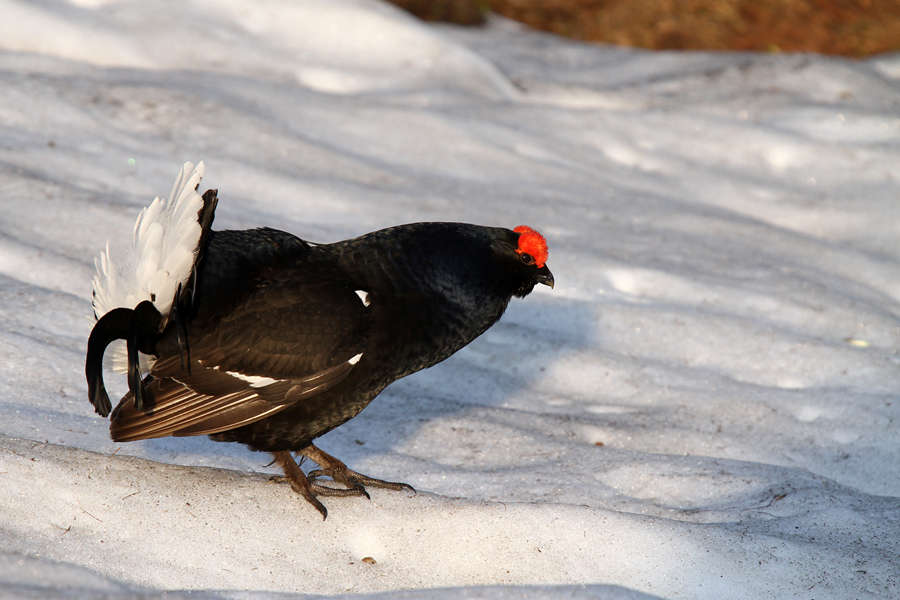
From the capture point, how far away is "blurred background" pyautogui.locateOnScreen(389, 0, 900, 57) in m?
8.91

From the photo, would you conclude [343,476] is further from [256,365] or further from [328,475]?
[256,365]

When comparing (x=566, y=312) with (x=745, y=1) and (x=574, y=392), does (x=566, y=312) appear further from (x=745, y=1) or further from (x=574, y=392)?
(x=745, y=1)

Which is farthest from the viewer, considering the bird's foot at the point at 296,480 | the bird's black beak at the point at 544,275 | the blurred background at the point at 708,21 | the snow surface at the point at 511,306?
the blurred background at the point at 708,21

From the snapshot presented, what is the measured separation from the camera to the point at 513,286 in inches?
122

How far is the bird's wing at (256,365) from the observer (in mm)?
2740

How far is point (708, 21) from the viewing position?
9477 mm

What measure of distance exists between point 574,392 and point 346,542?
5.58 ft

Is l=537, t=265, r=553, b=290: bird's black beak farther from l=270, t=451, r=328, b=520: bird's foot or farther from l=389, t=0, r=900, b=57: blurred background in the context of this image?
l=389, t=0, r=900, b=57: blurred background

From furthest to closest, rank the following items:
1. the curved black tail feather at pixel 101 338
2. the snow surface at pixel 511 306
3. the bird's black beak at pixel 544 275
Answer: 1. the bird's black beak at pixel 544 275
2. the snow surface at pixel 511 306
3. the curved black tail feather at pixel 101 338

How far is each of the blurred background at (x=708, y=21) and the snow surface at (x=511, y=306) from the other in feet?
3.18

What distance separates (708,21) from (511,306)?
6.55 metres

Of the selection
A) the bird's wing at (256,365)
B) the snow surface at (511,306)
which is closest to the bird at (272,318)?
the bird's wing at (256,365)

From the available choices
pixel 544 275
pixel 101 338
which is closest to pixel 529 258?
pixel 544 275

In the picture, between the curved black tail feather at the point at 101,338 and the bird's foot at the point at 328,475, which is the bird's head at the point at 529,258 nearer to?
the bird's foot at the point at 328,475
